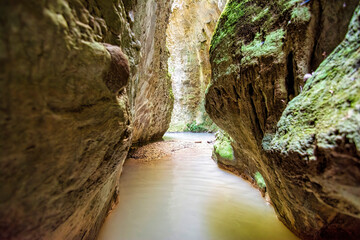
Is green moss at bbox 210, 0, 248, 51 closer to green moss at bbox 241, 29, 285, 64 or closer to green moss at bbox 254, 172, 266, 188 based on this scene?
green moss at bbox 241, 29, 285, 64

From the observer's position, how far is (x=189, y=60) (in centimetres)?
2203

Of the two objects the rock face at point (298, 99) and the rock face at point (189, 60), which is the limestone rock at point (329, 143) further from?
the rock face at point (189, 60)

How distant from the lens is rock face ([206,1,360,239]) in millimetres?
1045

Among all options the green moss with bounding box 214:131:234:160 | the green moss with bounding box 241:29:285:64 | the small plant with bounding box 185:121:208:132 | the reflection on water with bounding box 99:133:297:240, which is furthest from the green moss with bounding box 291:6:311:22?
the small plant with bounding box 185:121:208:132

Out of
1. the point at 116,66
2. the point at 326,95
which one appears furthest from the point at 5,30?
the point at 326,95

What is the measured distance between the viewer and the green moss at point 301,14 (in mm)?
1768

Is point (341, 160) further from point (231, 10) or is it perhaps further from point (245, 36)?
point (231, 10)

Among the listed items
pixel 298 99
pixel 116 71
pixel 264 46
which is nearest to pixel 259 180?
pixel 298 99

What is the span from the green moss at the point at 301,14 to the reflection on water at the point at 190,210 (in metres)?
2.69

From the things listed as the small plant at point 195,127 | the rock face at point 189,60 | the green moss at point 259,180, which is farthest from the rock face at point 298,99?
the rock face at point 189,60

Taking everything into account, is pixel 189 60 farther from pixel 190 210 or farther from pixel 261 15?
pixel 190 210

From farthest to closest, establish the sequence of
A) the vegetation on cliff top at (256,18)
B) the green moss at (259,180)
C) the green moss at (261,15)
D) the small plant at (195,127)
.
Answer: the small plant at (195,127) < the green moss at (259,180) < the green moss at (261,15) < the vegetation on cliff top at (256,18)

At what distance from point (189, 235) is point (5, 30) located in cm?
277

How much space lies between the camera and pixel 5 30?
0.74m
